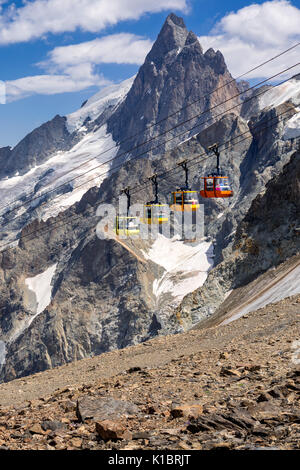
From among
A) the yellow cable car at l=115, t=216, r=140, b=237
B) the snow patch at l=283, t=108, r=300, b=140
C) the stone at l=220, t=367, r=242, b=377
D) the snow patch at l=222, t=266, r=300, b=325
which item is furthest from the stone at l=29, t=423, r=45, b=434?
→ the snow patch at l=283, t=108, r=300, b=140

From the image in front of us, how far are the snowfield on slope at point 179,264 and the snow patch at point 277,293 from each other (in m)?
109

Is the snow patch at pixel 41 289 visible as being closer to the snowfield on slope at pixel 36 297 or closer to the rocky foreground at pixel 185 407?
the snowfield on slope at pixel 36 297

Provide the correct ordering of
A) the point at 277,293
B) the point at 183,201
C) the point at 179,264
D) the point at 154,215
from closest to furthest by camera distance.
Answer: the point at 183,201 → the point at 277,293 → the point at 154,215 → the point at 179,264

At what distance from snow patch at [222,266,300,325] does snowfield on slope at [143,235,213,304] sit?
109262 mm

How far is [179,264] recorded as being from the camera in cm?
18025

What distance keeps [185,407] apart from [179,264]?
16837cm

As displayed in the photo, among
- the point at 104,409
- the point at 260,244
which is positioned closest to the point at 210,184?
the point at 260,244

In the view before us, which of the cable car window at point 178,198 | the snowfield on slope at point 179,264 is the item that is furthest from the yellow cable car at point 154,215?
Answer: the snowfield on slope at point 179,264

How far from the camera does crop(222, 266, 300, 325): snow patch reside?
1451 inches

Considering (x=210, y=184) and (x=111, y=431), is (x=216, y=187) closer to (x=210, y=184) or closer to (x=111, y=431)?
(x=210, y=184)

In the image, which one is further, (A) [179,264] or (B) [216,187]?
(A) [179,264]

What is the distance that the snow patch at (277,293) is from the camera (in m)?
36.8
